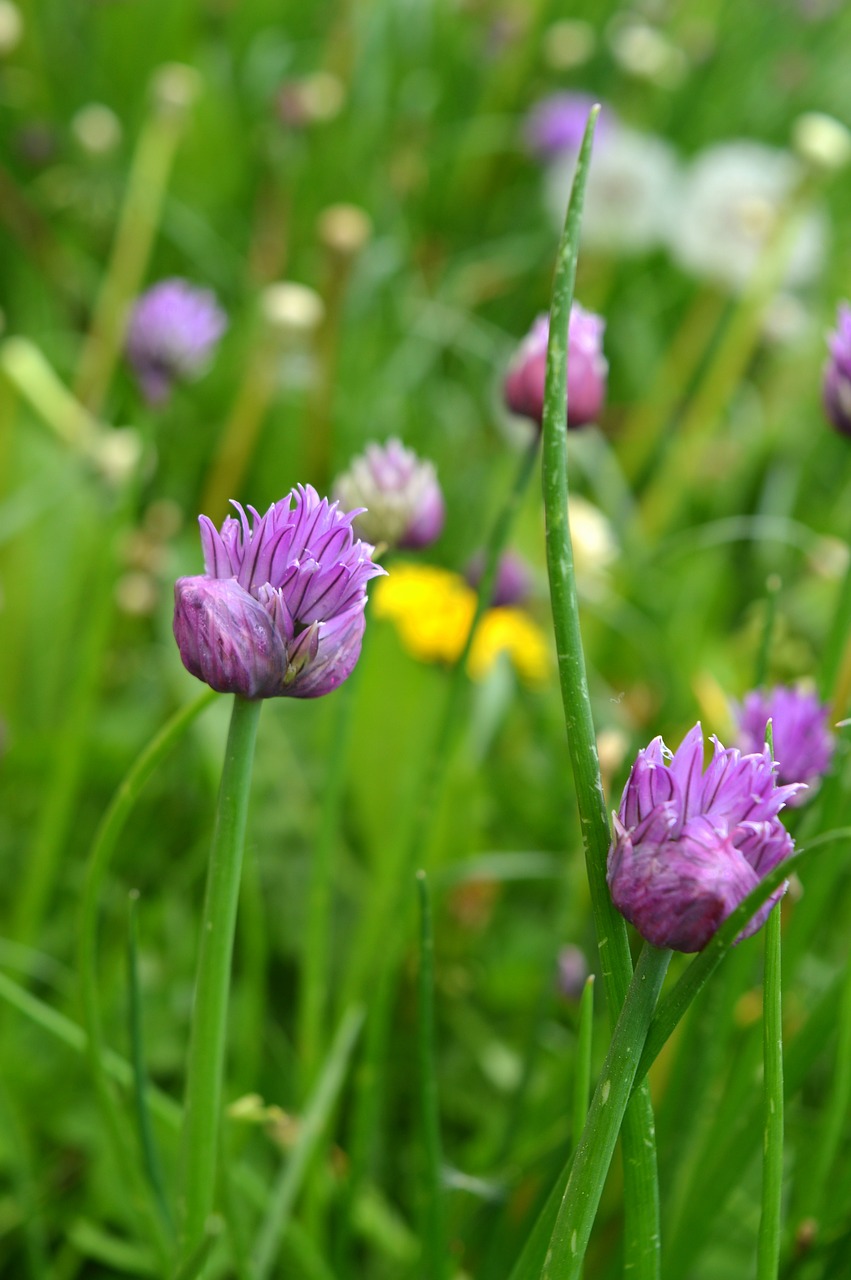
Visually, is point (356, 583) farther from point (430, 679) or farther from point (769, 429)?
point (769, 429)

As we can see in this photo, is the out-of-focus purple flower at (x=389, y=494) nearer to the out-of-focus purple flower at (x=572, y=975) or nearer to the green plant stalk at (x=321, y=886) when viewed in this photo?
the green plant stalk at (x=321, y=886)

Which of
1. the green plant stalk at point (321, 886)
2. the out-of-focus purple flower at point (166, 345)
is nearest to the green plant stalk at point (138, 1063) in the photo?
the green plant stalk at point (321, 886)

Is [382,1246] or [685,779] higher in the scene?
[685,779]

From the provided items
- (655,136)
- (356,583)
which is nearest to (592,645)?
(356,583)

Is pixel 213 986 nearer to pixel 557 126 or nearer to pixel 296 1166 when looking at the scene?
pixel 296 1166

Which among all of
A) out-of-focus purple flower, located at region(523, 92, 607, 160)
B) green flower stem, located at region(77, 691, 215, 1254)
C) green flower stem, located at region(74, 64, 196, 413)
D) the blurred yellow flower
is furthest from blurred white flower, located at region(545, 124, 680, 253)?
green flower stem, located at region(77, 691, 215, 1254)

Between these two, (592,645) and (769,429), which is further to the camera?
(769,429)
